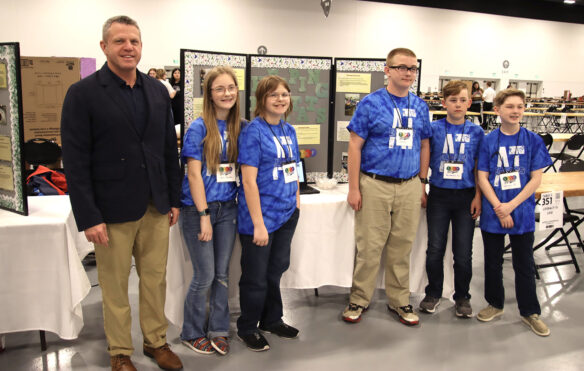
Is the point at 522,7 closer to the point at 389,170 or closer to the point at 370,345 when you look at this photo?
the point at 389,170

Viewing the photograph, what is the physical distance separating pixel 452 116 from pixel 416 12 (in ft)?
39.0

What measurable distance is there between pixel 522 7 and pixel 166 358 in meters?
15.7

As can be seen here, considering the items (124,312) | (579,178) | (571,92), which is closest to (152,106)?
(124,312)

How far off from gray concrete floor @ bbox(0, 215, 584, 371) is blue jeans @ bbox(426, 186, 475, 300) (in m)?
0.23

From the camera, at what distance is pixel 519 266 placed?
7.80 ft

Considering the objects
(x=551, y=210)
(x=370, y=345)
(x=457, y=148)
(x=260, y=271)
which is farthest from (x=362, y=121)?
(x=551, y=210)

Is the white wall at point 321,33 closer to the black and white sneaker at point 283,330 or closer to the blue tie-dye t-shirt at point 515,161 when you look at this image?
the black and white sneaker at point 283,330

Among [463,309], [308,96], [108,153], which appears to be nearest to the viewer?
[108,153]

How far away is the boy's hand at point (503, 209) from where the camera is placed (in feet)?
7.46

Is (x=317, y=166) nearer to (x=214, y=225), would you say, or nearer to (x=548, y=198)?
(x=214, y=225)

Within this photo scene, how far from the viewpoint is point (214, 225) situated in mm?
2059

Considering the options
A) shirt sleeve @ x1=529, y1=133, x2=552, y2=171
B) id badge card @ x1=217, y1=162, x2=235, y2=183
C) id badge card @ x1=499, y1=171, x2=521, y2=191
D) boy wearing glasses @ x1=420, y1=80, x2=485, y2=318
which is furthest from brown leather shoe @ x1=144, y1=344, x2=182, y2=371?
shirt sleeve @ x1=529, y1=133, x2=552, y2=171

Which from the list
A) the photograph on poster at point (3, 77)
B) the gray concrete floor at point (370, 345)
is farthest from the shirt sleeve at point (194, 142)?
the gray concrete floor at point (370, 345)

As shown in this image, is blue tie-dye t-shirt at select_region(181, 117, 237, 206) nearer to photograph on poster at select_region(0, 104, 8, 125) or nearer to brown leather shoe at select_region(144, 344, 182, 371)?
brown leather shoe at select_region(144, 344, 182, 371)
